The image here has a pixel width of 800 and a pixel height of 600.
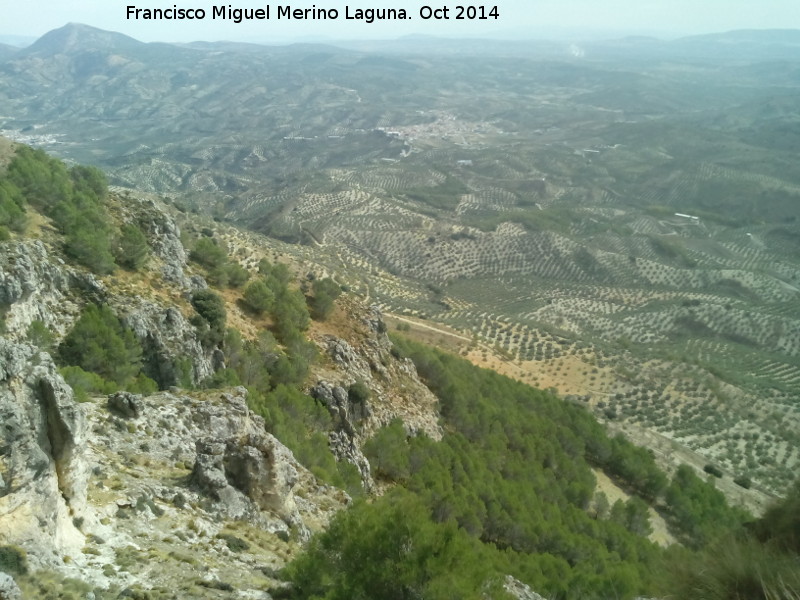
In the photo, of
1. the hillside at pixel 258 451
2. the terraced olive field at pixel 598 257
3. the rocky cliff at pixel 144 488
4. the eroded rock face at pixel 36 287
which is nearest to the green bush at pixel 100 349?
the hillside at pixel 258 451

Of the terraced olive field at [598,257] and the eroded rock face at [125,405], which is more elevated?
the eroded rock face at [125,405]

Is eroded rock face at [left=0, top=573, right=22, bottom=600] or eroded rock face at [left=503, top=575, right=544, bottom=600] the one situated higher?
eroded rock face at [left=0, top=573, right=22, bottom=600]

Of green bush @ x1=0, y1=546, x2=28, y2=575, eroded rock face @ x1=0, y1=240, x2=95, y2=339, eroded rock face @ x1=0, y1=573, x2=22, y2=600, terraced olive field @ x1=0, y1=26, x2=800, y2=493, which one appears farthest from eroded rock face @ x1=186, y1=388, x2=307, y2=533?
terraced olive field @ x1=0, y1=26, x2=800, y2=493

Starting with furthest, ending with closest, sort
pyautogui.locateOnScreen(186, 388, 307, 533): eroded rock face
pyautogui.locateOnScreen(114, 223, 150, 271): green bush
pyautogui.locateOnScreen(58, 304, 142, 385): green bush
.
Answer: pyautogui.locateOnScreen(114, 223, 150, 271): green bush < pyautogui.locateOnScreen(58, 304, 142, 385): green bush < pyautogui.locateOnScreen(186, 388, 307, 533): eroded rock face

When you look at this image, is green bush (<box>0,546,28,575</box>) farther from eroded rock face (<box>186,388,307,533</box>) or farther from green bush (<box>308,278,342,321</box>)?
green bush (<box>308,278,342,321</box>)

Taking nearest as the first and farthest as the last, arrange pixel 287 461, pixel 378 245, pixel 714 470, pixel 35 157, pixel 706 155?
pixel 287 461
pixel 35 157
pixel 714 470
pixel 378 245
pixel 706 155

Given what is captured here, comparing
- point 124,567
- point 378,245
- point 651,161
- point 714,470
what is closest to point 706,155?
point 651,161

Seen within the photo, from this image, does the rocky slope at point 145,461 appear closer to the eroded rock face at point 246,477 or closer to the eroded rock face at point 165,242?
the eroded rock face at point 246,477

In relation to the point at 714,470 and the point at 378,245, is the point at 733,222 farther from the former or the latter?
the point at 714,470
